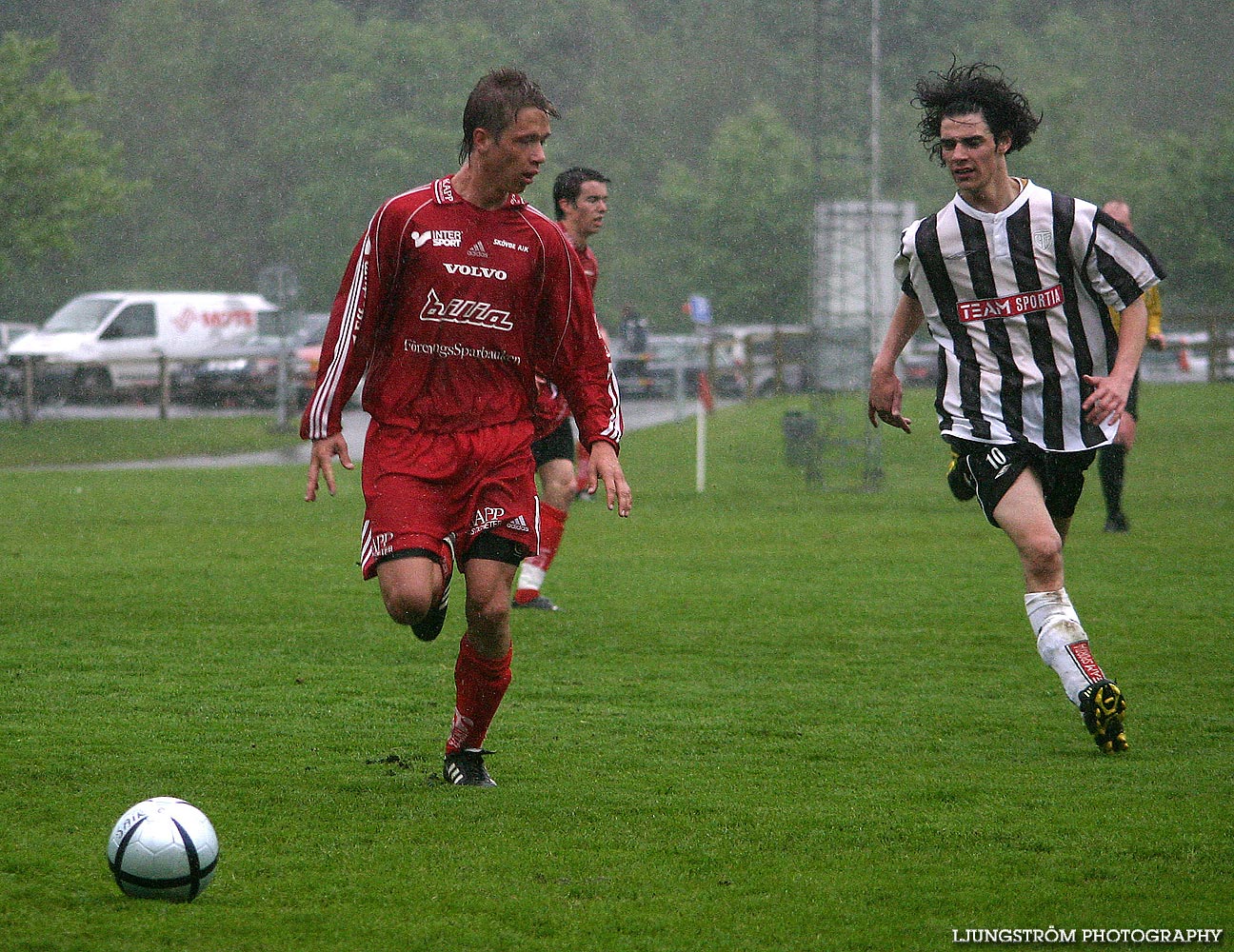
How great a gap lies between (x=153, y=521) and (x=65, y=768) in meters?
9.26

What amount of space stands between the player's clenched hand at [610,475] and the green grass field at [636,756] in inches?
35.1

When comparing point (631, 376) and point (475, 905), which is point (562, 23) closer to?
point (631, 376)

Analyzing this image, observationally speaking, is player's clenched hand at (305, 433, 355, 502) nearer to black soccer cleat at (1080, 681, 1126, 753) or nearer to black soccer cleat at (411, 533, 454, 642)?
black soccer cleat at (411, 533, 454, 642)

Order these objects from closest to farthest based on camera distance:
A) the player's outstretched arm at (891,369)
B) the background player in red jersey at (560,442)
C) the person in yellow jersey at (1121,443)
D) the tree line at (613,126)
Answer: the player's outstretched arm at (891,369), the background player in red jersey at (560,442), the person in yellow jersey at (1121,443), the tree line at (613,126)

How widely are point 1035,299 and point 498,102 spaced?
6.89ft

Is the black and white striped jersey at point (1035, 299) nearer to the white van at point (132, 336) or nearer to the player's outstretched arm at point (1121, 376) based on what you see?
the player's outstretched arm at point (1121, 376)

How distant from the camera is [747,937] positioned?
368 centimetres

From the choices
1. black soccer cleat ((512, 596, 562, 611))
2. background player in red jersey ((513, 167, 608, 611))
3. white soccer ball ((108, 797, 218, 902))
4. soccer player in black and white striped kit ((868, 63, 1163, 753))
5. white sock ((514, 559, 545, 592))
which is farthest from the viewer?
black soccer cleat ((512, 596, 562, 611))

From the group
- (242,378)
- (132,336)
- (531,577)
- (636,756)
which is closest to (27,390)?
(242,378)

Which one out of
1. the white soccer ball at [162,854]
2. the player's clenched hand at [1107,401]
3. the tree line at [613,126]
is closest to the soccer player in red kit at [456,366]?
the white soccer ball at [162,854]

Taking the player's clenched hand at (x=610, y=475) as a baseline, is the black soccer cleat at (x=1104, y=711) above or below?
below

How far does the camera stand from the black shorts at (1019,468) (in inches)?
227

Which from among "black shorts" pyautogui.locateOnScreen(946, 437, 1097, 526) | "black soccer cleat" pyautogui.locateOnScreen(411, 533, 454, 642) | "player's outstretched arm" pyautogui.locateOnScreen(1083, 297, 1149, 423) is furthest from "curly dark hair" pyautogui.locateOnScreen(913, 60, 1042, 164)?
"black soccer cleat" pyautogui.locateOnScreen(411, 533, 454, 642)

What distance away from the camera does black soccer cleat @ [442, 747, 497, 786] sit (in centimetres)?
505
